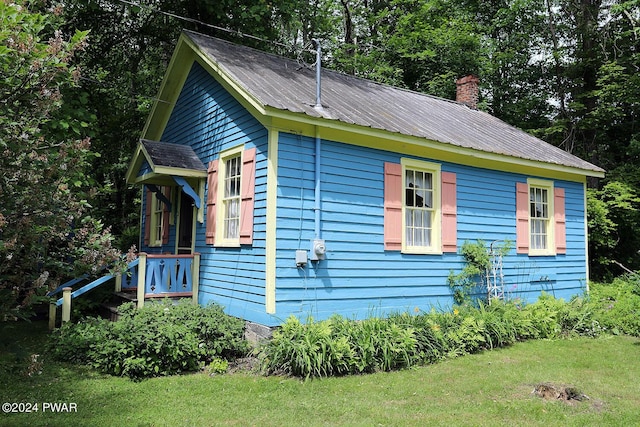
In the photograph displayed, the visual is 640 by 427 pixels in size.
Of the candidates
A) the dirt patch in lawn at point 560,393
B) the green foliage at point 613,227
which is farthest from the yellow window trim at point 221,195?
the green foliage at point 613,227

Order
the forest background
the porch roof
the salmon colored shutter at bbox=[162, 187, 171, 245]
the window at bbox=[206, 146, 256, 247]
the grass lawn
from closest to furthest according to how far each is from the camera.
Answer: the grass lawn
the window at bbox=[206, 146, 256, 247]
the porch roof
the salmon colored shutter at bbox=[162, 187, 171, 245]
the forest background

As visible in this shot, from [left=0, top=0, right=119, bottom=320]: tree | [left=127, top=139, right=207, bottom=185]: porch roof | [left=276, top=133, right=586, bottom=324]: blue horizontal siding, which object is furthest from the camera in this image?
[left=127, top=139, right=207, bottom=185]: porch roof

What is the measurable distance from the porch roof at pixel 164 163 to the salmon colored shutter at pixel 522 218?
701 centimetres

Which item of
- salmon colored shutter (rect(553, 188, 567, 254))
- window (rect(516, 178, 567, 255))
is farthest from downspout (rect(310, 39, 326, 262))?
salmon colored shutter (rect(553, 188, 567, 254))

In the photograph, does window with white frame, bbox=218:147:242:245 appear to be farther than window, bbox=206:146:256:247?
Yes

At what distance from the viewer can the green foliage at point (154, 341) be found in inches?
256

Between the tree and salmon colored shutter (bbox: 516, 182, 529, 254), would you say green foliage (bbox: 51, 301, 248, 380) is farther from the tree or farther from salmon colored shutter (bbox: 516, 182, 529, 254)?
salmon colored shutter (bbox: 516, 182, 529, 254)

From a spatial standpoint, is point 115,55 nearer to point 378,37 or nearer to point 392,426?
point 378,37

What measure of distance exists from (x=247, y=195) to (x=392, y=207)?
105 inches

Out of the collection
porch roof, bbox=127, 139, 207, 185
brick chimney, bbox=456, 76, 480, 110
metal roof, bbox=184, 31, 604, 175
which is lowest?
porch roof, bbox=127, 139, 207, 185

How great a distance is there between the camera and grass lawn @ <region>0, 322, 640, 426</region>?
4941mm

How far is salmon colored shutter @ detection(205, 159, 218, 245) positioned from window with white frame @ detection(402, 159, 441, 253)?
355 centimetres

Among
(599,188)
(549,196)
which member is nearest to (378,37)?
(599,188)

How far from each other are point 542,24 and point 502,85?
301 cm
